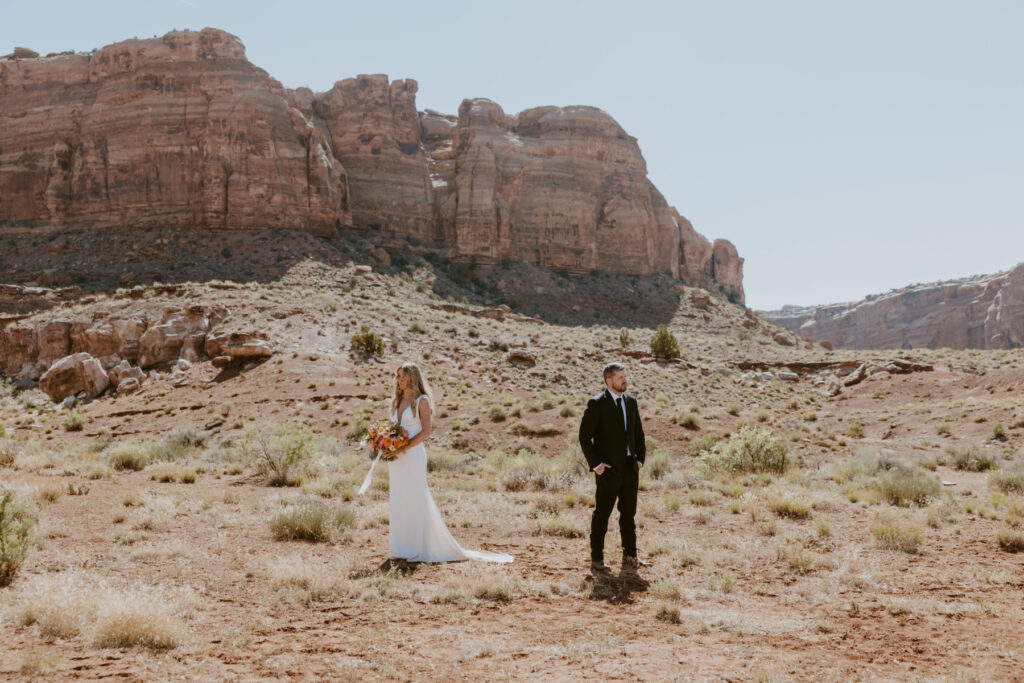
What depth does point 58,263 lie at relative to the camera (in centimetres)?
4347

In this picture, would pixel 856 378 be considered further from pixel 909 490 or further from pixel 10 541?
pixel 10 541

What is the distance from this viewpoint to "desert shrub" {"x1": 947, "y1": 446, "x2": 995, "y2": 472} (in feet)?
49.4

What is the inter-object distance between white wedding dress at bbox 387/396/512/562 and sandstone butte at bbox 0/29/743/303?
45859mm

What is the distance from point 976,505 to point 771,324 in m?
63.0

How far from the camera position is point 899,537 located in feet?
25.4

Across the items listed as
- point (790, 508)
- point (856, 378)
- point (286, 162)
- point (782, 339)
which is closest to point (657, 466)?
point (790, 508)

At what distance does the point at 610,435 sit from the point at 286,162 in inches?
1942

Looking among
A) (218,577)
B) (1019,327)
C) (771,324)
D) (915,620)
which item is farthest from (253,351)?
(1019,327)

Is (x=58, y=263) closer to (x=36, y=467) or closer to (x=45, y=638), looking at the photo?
(x=36, y=467)

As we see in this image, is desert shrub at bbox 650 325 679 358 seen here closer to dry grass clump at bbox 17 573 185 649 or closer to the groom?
the groom

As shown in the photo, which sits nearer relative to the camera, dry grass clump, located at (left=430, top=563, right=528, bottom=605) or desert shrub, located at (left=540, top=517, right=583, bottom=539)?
dry grass clump, located at (left=430, top=563, right=528, bottom=605)

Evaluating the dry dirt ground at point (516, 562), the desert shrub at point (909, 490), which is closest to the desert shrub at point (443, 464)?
the dry dirt ground at point (516, 562)

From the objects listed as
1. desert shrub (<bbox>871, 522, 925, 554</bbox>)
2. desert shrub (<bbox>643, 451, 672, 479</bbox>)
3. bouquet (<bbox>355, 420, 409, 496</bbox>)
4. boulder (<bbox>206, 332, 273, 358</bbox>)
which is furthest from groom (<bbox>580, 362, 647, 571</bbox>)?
boulder (<bbox>206, 332, 273, 358</bbox>)

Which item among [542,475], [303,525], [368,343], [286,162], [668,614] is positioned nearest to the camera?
[668,614]
